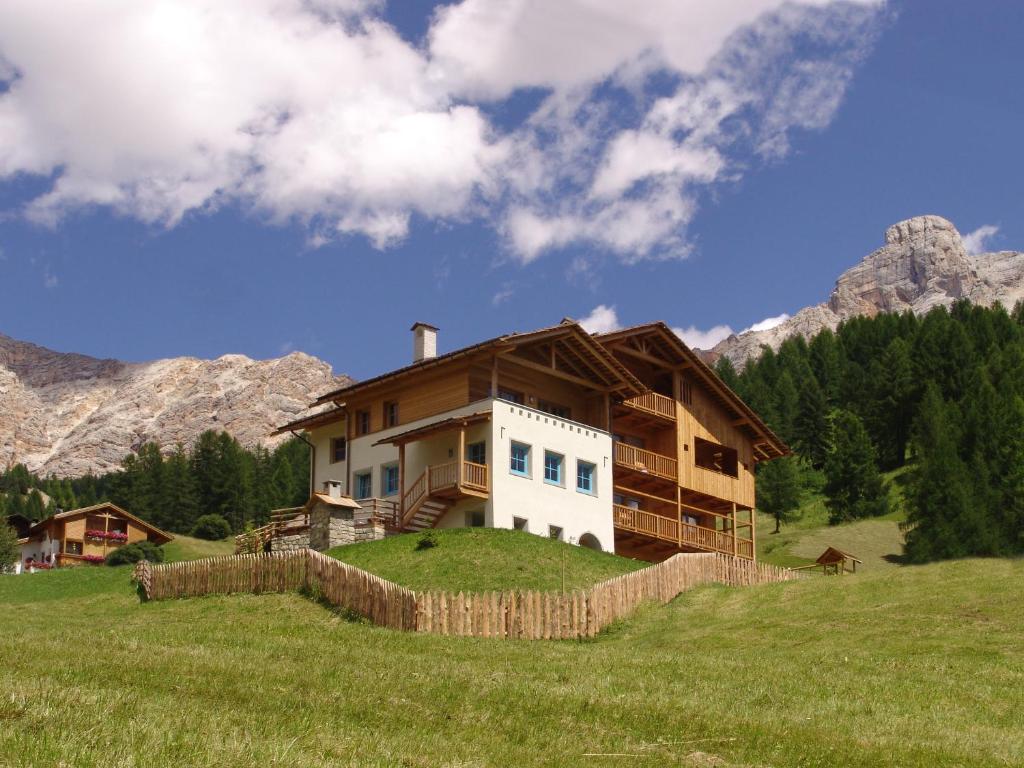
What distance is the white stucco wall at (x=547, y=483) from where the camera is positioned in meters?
42.6

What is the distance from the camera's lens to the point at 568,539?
44469 millimetres

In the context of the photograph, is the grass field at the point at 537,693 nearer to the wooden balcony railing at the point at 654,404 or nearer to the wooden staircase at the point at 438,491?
the wooden staircase at the point at 438,491

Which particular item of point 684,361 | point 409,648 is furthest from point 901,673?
point 684,361

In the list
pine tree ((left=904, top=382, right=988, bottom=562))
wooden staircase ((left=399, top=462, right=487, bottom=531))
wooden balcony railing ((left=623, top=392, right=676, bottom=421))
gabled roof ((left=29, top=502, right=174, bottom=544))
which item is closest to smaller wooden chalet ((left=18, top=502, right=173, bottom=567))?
gabled roof ((left=29, top=502, right=174, bottom=544))

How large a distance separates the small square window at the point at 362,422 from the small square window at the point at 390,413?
137cm

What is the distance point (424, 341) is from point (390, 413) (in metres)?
4.12

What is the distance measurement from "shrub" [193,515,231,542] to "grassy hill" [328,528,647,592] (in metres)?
58.8

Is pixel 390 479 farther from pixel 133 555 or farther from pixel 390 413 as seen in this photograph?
pixel 133 555

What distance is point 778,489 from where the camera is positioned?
90.8m

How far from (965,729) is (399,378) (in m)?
32.8

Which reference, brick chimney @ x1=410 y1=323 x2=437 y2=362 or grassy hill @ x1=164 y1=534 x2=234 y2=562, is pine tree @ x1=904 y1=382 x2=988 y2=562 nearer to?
brick chimney @ x1=410 y1=323 x2=437 y2=362

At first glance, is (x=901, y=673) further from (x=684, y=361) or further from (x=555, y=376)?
(x=684, y=361)

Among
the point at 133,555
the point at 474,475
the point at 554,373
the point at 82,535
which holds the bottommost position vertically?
the point at 133,555

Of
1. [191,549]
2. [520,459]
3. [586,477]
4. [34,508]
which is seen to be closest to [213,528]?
[191,549]
